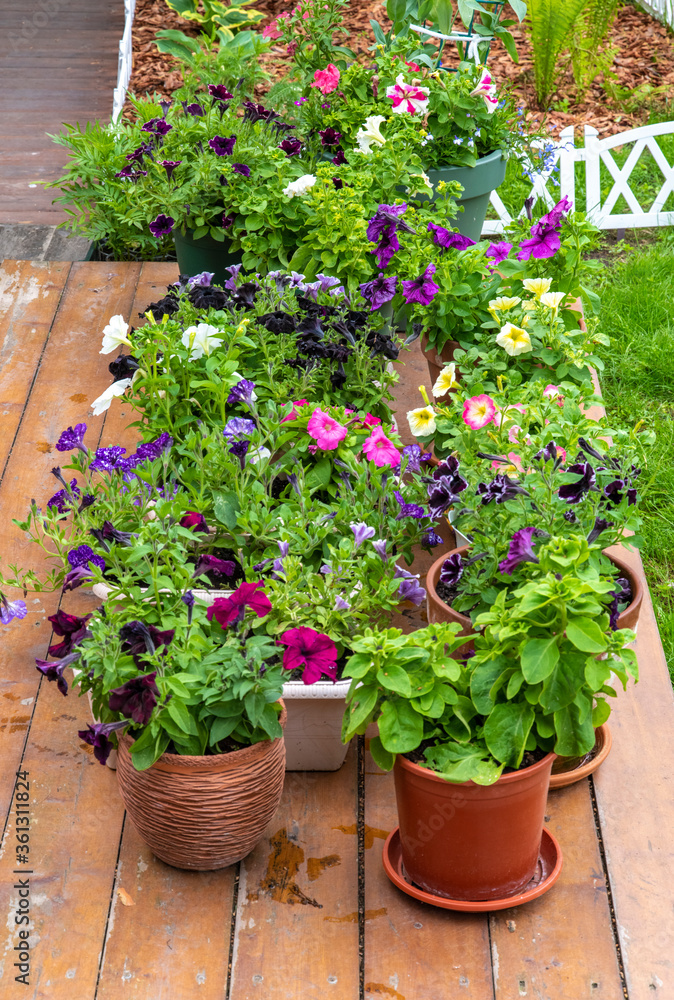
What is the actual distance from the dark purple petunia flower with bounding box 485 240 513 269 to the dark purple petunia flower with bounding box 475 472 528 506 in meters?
0.97

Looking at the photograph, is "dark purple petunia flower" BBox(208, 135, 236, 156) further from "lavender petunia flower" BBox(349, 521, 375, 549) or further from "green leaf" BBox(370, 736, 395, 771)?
"green leaf" BBox(370, 736, 395, 771)

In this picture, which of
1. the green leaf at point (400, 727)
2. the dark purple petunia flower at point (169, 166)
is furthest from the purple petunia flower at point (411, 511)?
the dark purple petunia flower at point (169, 166)

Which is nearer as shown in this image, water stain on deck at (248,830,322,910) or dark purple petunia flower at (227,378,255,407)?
water stain on deck at (248,830,322,910)

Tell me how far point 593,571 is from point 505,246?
49.4 inches

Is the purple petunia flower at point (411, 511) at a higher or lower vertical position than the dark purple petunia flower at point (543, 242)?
lower

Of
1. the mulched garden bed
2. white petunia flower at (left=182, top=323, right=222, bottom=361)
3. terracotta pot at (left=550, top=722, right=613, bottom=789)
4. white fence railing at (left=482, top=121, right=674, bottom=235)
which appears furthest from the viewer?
the mulched garden bed

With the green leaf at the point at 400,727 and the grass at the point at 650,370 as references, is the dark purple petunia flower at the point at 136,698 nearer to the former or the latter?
the green leaf at the point at 400,727

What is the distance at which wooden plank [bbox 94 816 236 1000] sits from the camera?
162 centimetres

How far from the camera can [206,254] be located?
10.6ft

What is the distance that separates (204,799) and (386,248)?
1.50m

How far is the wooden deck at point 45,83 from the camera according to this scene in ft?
15.0

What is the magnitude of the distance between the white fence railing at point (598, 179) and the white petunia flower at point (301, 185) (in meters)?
1.47

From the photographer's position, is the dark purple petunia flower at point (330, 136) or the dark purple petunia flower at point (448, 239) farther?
the dark purple petunia flower at point (330, 136)

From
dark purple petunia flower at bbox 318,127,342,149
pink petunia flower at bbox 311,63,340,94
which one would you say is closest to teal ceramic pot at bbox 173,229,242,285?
dark purple petunia flower at bbox 318,127,342,149
